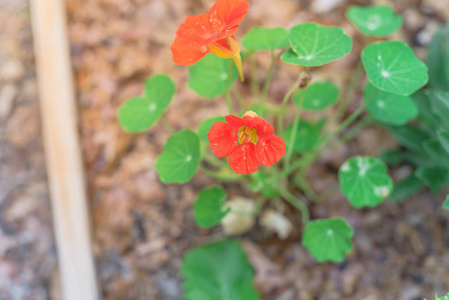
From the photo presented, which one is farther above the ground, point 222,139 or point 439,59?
point 222,139

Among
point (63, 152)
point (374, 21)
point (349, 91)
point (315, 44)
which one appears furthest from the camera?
point (349, 91)

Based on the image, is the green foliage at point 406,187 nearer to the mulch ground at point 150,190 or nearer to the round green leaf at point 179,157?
the mulch ground at point 150,190

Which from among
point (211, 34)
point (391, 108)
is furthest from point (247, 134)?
point (391, 108)

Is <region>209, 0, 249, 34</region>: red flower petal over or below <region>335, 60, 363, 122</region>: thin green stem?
over

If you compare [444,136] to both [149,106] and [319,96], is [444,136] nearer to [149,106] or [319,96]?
[319,96]

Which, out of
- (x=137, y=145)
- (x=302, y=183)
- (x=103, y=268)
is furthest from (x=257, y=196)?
(x=103, y=268)

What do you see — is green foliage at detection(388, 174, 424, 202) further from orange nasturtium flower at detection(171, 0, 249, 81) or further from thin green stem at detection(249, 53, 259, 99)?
orange nasturtium flower at detection(171, 0, 249, 81)

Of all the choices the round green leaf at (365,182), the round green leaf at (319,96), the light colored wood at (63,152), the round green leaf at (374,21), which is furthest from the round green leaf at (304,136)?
the light colored wood at (63,152)

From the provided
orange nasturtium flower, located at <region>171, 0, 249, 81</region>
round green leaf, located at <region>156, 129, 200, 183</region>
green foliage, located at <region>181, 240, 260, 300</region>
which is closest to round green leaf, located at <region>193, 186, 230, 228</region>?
round green leaf, located at <region>156, 129, 200, 183</region>
